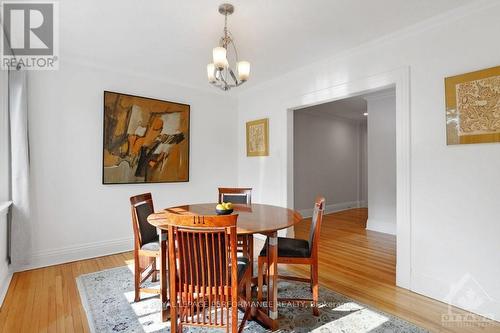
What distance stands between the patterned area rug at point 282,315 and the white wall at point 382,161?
2.96 metres

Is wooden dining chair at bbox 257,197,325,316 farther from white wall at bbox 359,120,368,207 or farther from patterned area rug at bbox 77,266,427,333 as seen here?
white wall at bbox 359,120,368,207

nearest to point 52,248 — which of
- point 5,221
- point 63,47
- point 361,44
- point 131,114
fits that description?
point 5,221

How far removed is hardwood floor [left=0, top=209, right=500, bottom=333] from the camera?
6.99 feet

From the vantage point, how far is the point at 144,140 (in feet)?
13.0

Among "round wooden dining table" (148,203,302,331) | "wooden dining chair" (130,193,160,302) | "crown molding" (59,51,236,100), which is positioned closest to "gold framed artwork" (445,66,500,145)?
"round wooden dining table" (148,203,302,331)

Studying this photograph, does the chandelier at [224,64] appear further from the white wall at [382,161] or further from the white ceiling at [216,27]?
the white wall at [382,161]

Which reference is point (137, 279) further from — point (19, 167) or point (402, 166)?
point (402, 166)

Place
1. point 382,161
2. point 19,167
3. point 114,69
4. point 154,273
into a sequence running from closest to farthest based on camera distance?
1. point 154,273
2. point 19,167
3. point 114,69
4. point 382,161

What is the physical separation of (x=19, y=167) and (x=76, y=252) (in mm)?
1255

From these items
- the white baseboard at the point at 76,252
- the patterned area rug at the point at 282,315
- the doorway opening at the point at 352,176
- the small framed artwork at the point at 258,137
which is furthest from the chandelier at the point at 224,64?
the white baseboard at the point at 76,252

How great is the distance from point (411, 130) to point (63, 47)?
3.94m

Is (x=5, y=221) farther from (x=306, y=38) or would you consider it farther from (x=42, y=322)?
(x=306, y=38)

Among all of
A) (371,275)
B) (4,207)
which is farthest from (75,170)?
(371,275)

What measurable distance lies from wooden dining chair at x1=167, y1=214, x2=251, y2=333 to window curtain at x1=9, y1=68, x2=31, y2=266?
2469 millimetres
